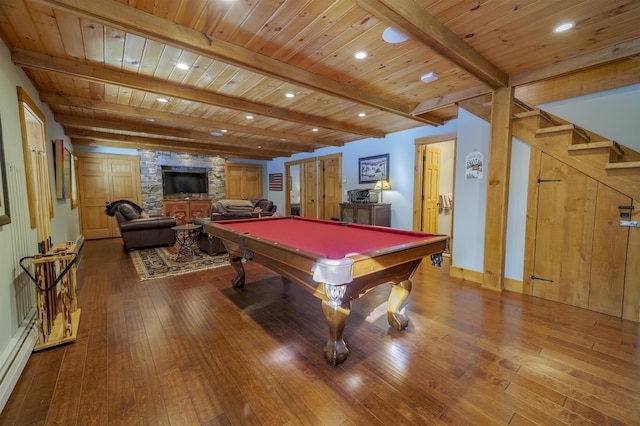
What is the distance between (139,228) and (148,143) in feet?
8.15

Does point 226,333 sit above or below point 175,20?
below

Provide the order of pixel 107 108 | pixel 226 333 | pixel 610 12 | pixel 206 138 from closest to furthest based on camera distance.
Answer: pixel 610 12
pixel 226 333
pixel 107 108
pixel 206 138

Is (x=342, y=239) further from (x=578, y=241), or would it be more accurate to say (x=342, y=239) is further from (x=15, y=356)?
(x=578, y=241)

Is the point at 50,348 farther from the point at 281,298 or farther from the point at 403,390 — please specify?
the point at 403,390

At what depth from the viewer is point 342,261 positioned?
1453 mm

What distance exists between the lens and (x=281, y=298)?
9.41 feet

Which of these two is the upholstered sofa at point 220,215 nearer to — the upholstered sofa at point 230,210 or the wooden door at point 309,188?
the upholstered sofa at point 230,210

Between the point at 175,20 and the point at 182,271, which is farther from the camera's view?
the point at 182,271

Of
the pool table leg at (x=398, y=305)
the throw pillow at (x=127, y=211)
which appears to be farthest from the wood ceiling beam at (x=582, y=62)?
the throw pillow at (x=127, y=211)

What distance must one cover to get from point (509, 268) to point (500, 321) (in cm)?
105

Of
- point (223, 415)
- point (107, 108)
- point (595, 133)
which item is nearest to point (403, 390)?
point (223, 415)

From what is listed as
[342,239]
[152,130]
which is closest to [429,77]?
[342,239]

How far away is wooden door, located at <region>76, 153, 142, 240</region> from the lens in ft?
21.4

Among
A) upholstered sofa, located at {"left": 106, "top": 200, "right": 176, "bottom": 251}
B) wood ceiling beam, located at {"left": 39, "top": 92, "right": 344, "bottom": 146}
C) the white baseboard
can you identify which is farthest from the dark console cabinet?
the white baseboard
